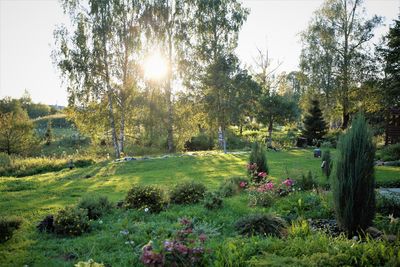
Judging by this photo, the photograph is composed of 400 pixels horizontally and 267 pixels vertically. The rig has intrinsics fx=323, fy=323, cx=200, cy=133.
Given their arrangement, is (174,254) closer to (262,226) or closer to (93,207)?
(262,226)

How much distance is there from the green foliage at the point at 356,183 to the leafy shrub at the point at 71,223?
4836mm

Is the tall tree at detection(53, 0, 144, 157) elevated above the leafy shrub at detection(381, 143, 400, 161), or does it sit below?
above

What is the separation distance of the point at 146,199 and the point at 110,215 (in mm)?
911

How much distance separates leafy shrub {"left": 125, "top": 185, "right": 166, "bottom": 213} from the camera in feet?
25.4

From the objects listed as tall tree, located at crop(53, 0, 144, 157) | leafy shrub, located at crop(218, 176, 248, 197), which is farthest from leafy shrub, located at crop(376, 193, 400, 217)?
tall tree, located at crop(53, 0, 144, 157)

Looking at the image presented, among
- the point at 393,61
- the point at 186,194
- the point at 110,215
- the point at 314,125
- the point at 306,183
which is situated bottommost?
the point at 110,215

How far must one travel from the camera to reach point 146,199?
7879 mm

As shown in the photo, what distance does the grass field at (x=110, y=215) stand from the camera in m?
5.21

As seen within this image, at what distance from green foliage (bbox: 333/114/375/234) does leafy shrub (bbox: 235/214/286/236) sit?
42.5 inches

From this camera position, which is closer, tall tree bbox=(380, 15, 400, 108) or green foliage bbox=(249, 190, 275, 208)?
green foliage bbox=(249, 190, 275, 208)

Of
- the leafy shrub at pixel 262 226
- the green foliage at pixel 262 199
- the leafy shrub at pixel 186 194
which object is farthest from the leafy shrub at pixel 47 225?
the green foliage at pixel 262 199

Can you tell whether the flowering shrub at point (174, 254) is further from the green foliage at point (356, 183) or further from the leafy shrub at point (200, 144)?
the leafy shrub at point (200, 144)

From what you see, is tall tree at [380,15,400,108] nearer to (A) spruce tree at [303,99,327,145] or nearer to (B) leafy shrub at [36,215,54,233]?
(A) spruce tree at [303,99,327,145]

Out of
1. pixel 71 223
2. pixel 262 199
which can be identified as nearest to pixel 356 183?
pixel 262 199
